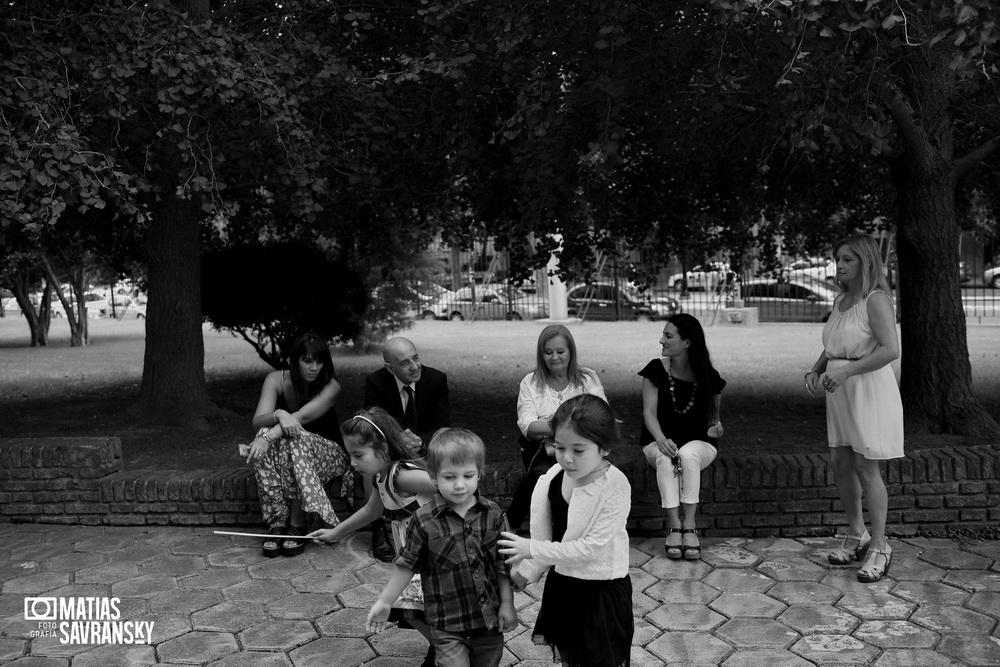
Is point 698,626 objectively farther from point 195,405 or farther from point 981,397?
point 981,397

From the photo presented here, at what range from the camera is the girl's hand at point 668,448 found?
559cm

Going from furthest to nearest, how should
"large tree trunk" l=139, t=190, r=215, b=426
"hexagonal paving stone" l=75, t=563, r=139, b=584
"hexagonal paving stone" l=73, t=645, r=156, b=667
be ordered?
"large tree trunk" l=139, t=190, r=215, b=426 → "hexagonal paving stone" l=75, t=563, r=139, b=584 → "hexagonal paving stone" l=73, t=645, r=156, b=667

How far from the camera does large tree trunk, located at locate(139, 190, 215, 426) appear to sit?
31.0 feet

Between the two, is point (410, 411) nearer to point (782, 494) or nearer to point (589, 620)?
point (782, 494)

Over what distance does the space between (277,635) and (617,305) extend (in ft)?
84.6

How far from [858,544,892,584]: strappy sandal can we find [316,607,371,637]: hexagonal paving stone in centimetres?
255

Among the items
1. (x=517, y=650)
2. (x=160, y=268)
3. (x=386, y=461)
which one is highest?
(x=160, y=268)

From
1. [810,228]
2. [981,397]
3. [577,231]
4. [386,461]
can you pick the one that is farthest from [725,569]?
[810,228]

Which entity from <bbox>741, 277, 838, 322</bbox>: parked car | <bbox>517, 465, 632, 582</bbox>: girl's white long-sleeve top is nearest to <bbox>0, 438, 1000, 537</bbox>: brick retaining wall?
<bbox>517, 465, 632, 582</bbox>: girl's white long-sleeve top

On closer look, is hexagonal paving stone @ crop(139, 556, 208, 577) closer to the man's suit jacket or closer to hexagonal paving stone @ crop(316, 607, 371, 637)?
hexagonal paving stone @ crop(316, 607, 371, 637)

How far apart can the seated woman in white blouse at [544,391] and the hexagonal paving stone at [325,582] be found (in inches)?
37.5

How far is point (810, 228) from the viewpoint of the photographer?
1195cm

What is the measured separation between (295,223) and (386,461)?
8152 mm

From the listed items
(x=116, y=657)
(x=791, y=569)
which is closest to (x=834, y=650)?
(x=791, y=569)
